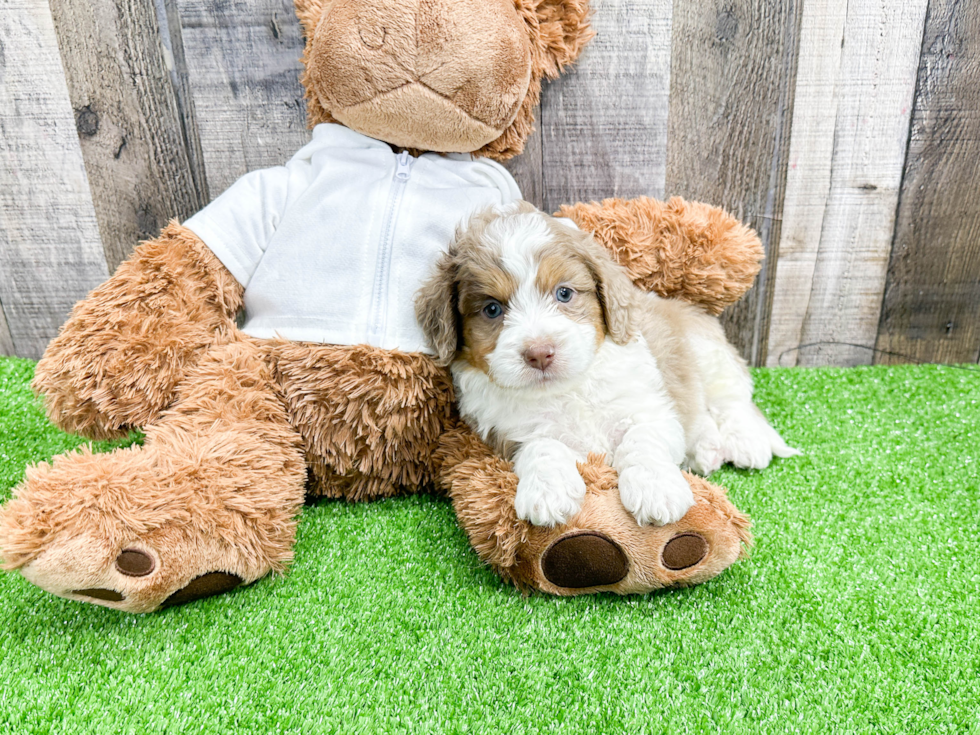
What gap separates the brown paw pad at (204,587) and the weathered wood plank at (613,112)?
1.72 metres

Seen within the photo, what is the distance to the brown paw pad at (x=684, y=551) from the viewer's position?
150cm

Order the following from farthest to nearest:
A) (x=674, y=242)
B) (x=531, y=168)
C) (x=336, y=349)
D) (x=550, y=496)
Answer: (x=531, y=168), (x=674, y=242), (x=336, y=349), (x=550, y=496)

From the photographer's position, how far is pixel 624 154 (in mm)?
2498

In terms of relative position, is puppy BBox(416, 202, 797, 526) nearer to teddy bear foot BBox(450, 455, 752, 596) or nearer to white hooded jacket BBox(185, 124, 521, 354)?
teddy bear foot BBox(450, 455, 752, 596)

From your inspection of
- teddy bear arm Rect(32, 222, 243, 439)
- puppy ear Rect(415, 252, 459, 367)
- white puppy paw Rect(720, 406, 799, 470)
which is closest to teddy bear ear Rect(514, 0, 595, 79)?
puppy ear Rect(415, 252, 459, 367)

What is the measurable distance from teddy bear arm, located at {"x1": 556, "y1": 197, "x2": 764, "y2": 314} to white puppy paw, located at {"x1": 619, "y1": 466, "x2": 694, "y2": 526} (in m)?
0.92

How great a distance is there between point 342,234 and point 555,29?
961mm

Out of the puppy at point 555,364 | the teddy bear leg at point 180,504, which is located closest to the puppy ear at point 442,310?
the puppy at point 555,364

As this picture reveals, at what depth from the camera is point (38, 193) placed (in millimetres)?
2541

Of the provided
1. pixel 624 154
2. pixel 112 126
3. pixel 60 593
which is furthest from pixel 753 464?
pixel 112 126

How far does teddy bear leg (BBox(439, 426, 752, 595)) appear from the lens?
1498mm

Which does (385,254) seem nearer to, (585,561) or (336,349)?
(336,349)

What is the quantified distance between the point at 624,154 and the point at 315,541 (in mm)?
1756

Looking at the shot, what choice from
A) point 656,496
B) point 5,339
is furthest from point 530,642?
point 5,339
